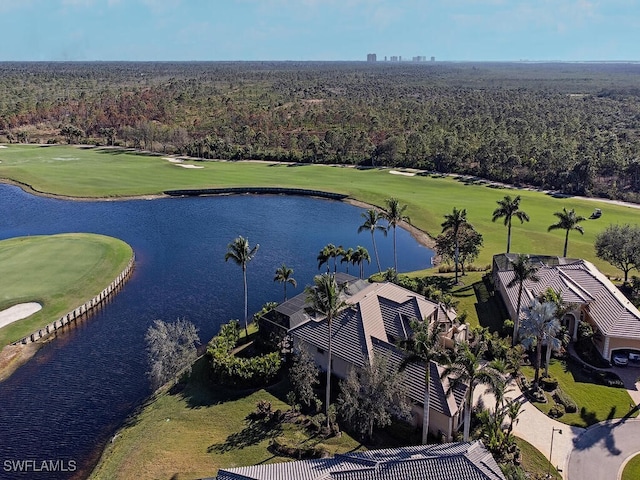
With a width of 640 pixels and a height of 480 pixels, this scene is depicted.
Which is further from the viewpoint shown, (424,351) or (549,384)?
(549,384)

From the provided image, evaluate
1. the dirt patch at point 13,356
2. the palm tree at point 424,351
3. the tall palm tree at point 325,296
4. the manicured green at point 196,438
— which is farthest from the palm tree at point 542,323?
the dirt patch at point 13,356

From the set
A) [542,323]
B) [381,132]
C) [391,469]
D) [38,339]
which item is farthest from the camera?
[381,132]

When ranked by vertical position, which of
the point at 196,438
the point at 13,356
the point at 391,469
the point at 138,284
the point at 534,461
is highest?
the point at 391,469

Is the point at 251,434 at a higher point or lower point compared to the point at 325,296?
lower

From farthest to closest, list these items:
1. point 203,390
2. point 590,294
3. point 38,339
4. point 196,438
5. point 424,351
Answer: point 38,339
point 590,294
point 203,390
point 196,438
point 424,351

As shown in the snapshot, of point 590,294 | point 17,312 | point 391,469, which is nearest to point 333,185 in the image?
point 590,294

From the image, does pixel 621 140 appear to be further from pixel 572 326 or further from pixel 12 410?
pixel 12 410

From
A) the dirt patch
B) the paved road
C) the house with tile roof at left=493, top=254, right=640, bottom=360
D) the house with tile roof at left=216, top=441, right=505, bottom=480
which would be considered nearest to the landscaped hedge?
the house with tile roof at left=216, top=441, right=505, bottom=480

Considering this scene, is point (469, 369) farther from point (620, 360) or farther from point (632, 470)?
point (620, 360)
